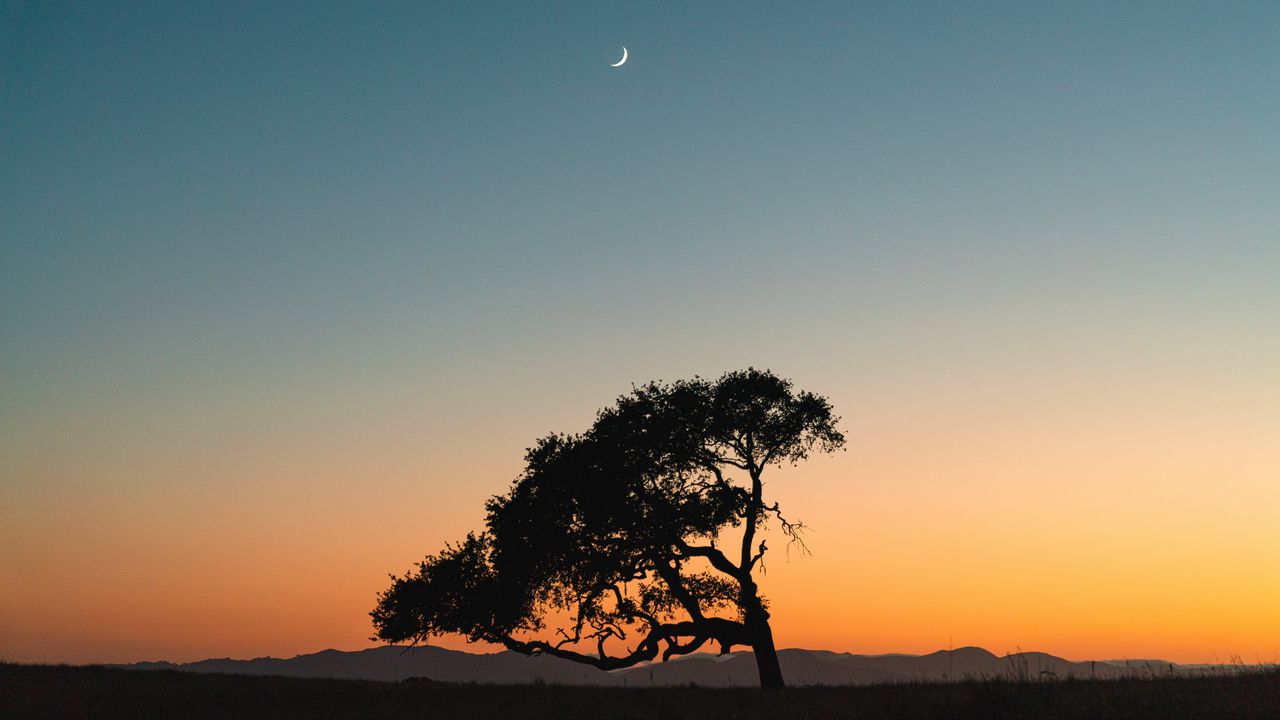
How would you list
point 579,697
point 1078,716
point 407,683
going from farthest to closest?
point 407,683
point 579,697
point 1078,716

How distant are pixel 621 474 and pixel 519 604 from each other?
6.06 meters

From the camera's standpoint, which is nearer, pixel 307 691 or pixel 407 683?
pixel 307 691

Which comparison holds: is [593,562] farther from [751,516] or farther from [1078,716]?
[1078,716]

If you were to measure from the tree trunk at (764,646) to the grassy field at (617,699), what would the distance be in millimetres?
3843

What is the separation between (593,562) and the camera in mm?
34594

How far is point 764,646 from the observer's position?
34500 mm

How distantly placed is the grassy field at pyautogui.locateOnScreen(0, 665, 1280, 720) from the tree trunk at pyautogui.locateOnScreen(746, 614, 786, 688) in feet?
12.6

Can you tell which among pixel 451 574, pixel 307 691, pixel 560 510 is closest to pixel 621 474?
pixel 560 510

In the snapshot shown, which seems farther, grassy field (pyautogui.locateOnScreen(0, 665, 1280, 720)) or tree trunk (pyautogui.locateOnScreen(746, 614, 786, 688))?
tree trunk (pyautogui.locateOnScreen(746, 614, 786, 688))

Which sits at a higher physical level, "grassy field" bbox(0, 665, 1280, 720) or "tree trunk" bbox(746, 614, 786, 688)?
"tree trunk" bbox(746, 614, 786, 688)

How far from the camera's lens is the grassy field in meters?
22.3

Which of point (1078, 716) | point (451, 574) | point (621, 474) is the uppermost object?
point (621, 474)

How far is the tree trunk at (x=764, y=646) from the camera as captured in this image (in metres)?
33.9

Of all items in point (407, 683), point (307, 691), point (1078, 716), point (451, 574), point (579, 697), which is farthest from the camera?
point (451, 574)
